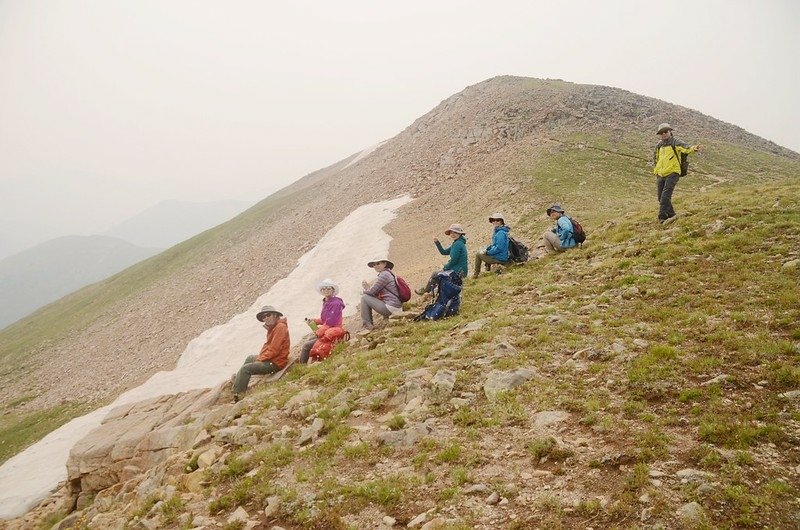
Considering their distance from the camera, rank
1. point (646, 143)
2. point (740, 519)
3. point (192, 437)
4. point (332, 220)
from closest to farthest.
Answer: point (740, 519) < point (192, 437) < point (646, 143) < point (332, 220)

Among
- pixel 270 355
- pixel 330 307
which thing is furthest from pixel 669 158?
pixel 270 355

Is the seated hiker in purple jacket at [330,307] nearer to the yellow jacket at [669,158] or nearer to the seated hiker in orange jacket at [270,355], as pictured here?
the seated hiker in orange jacket at [270,355]

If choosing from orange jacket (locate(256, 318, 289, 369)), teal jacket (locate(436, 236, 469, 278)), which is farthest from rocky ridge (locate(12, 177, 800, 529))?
teal jacket (locate(436, 236, 469, 278))

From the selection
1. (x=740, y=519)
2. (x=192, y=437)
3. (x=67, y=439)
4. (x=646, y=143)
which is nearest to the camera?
(x=740, y=519)

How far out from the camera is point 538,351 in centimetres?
1060

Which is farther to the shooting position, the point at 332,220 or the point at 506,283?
the point at 332,220

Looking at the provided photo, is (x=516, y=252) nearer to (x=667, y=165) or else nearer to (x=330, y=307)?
(x=667, y=165)

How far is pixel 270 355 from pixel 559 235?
12311 millimetres

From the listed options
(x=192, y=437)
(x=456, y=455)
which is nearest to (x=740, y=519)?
(x=456, y=455)

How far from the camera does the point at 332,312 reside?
15555 millimetres

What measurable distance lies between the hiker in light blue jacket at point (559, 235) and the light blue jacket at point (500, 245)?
79.5 inches

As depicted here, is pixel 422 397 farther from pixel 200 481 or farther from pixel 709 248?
pixel 709 248

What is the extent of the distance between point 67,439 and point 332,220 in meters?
31.2

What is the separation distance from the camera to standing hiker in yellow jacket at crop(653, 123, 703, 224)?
54.9ft
